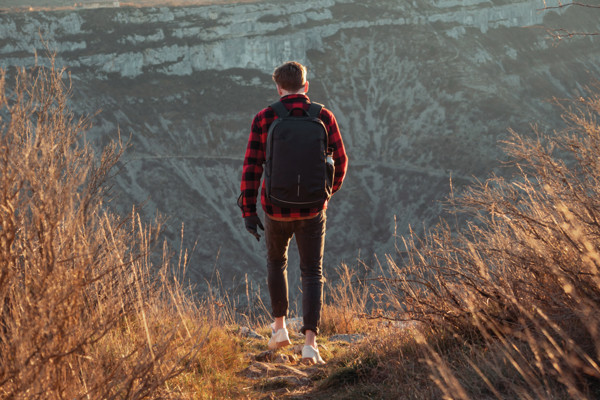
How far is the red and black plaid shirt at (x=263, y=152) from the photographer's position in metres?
3.23

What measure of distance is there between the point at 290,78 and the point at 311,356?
1.60m

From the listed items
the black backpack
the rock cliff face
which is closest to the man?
the black backpack

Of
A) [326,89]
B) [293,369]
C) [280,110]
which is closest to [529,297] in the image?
[293,369]

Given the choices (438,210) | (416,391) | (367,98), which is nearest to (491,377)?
(416,391)

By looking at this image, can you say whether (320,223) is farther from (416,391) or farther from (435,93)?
(435,93)

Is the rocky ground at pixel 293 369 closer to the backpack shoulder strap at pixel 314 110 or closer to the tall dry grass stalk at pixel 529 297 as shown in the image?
the tall dry grass stalk at pixel 529 297

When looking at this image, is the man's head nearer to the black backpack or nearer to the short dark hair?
the short dark hair

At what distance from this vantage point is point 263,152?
333 centimetres

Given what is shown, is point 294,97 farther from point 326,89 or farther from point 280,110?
point 326,89

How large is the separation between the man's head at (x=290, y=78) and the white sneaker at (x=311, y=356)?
1.50 m

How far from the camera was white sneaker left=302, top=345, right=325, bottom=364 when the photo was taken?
3.30m

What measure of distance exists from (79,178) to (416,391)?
57.6 inches

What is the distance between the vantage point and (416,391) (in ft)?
7.08

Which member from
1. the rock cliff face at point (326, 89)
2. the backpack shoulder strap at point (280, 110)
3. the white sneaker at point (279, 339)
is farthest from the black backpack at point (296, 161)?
the rock cliff face at point (326, 89)
